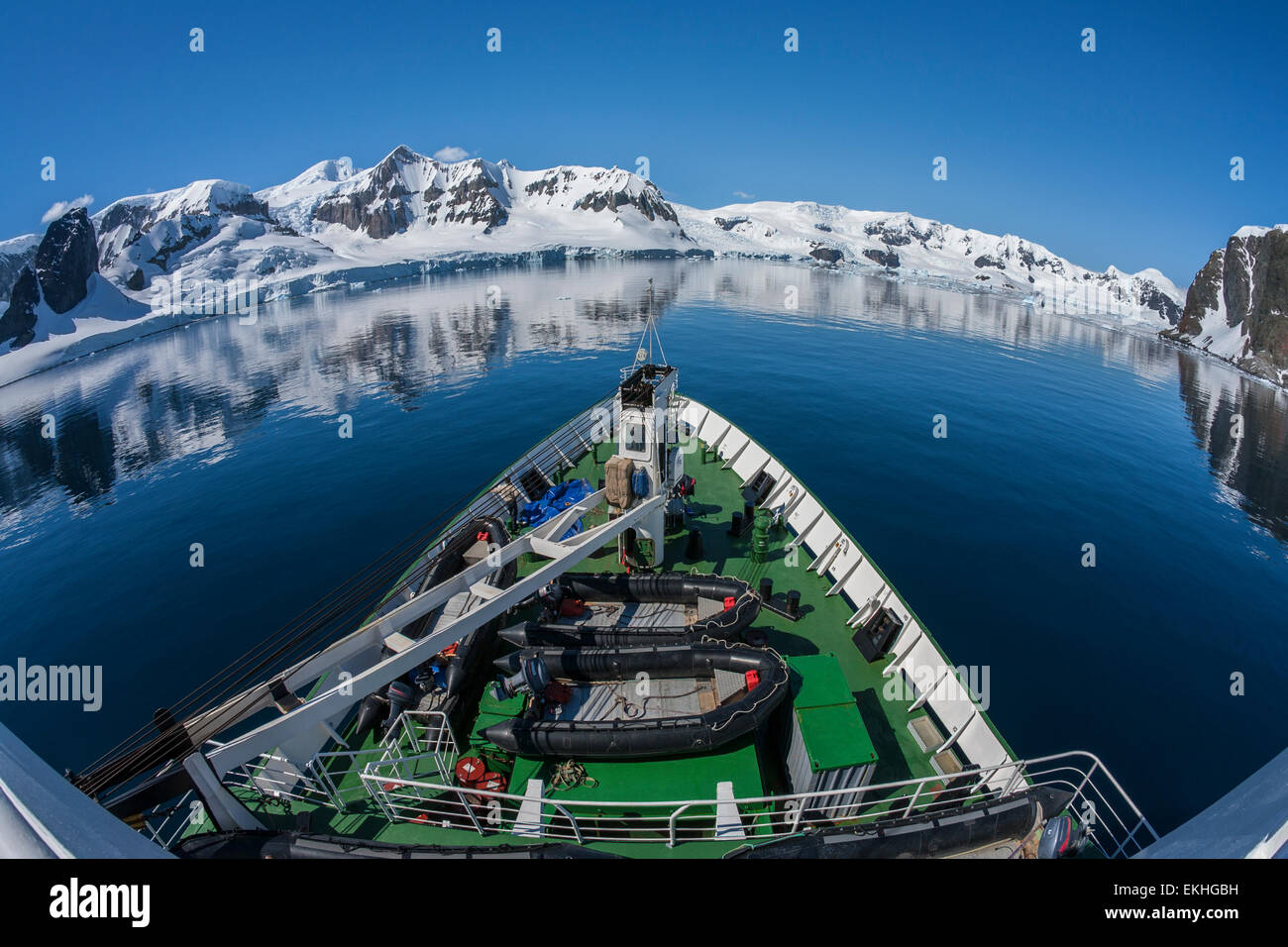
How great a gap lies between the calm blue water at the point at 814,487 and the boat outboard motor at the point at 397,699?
569 inches

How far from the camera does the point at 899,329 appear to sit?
303ft

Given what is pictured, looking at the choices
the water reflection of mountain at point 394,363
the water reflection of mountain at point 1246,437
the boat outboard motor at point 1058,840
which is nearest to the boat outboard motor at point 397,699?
the boat outboard motor at point 1058,840

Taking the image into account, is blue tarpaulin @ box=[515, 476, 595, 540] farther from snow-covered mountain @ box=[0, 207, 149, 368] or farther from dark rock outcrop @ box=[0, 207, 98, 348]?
dark rock outcrop @ box=[0, 207, 98, 348]

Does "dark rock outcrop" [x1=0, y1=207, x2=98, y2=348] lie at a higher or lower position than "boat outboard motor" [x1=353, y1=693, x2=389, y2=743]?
higher

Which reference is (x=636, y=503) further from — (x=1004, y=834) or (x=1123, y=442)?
(x=1123, y=442)

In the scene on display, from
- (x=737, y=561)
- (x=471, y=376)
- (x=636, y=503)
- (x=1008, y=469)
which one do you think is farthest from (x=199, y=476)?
(x=1008, y=469)

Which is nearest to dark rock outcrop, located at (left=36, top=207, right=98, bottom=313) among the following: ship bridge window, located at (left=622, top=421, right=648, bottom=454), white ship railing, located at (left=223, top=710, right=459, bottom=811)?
ship bridge window, located at (left=622, top=421, right=648, bottom=454)

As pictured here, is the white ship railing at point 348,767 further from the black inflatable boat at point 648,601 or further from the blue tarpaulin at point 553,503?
the blue tarpaulin at point 553,503

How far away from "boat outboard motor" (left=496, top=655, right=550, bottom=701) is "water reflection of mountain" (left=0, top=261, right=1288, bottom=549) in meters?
43.2

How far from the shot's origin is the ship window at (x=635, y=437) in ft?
57.6

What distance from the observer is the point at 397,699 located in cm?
1220

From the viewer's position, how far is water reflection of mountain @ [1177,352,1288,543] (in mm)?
38219
